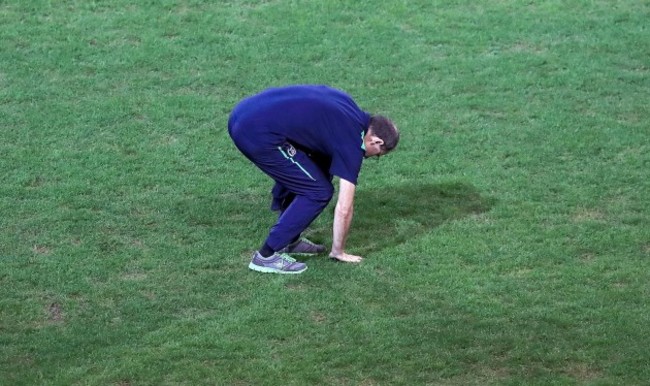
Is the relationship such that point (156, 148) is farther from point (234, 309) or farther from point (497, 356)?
point (497, 356)

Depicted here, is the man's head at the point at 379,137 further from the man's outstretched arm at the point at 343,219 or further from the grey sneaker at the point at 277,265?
the grey sneaker at the point at 277,265

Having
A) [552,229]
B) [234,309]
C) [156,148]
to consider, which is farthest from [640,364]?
[156,148]

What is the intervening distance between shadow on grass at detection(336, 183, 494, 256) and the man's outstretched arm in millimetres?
272

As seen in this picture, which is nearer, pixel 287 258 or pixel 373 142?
pixel 373 142

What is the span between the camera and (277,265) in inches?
354

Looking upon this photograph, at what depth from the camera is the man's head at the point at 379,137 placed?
878 cm

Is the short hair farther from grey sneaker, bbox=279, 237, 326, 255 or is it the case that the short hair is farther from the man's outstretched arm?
grey sneaker, bbox=279, 237, 326, 255

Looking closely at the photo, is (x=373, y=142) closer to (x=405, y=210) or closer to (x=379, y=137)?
(x=379, y=137)

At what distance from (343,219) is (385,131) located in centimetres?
73

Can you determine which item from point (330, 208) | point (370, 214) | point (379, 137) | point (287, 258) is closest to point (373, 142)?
point (379, 137)

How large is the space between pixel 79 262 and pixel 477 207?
336cm

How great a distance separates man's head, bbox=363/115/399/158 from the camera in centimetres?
878

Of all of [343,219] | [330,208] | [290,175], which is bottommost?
[330,208]

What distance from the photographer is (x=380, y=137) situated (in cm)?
877
